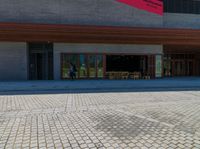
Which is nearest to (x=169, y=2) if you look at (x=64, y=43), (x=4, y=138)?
(x=64, y=43)

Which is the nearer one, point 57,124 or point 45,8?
point 57,124

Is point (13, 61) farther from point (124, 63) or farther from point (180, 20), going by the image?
point (180, 20)

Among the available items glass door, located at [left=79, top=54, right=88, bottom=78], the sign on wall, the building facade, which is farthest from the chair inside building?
the sign on wall

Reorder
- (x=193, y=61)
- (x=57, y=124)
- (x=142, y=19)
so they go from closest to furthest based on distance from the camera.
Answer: (x=57, y=124) → (x=142, y=19) → (x=193, y=61)

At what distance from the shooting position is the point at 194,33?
66.4ft

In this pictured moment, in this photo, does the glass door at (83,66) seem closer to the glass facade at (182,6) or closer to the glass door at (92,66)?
the glass door at (92,66)

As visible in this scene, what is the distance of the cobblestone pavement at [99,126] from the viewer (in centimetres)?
437

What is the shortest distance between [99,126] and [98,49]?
15888 mm

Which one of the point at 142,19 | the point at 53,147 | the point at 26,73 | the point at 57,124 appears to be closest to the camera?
the point at 53,147

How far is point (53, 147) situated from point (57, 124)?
64.1 inches

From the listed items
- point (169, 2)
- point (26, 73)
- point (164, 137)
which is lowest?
point (164, 137)

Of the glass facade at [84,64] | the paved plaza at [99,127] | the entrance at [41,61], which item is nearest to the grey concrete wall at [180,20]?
the glass facade at [84,64]

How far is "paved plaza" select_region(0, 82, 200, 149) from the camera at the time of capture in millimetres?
4355

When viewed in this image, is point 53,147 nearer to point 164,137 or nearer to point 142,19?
point 164,137
